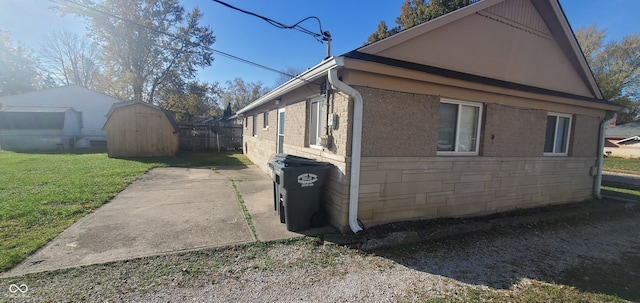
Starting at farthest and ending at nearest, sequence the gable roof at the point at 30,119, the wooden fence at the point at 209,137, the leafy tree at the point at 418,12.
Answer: the wooden fence at the point at 209,137
the gable roof at the point at 30,119
the leafy tree at the point at 418,12

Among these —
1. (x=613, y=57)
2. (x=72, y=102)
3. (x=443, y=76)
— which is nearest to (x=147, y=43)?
(x=72, y=102)

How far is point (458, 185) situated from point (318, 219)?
2.89m

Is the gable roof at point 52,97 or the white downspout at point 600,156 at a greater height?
the gable roof at point 52,97

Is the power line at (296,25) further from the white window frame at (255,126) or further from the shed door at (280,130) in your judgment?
the white window frame at (255,126)

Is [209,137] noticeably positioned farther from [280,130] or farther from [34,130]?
[280,130]

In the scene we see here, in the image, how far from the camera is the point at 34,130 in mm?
16750

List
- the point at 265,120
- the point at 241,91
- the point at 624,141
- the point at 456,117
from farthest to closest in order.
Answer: the point at 241,91, the point at 624,141, the point at 265,120, the point at 456,117

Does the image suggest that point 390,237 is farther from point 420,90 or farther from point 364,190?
point 420,90

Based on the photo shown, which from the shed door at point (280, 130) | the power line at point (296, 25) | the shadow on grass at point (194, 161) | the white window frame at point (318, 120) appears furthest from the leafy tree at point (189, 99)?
the white window frame at point (318, 120)

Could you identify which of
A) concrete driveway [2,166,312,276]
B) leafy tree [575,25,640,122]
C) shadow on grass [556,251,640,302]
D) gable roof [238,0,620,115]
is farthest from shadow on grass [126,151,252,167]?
leafy tree [575,25,640,122]

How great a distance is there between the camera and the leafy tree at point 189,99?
25.6 meters

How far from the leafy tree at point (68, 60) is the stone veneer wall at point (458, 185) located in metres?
37.6

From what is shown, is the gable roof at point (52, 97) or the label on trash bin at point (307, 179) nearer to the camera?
the label on trash bin at point (307, 179)

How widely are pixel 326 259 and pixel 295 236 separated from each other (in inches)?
30.7
